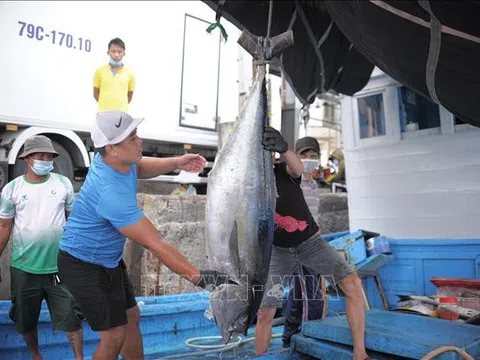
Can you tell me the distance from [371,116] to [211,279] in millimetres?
4069

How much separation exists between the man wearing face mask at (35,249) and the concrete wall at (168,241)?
124cm

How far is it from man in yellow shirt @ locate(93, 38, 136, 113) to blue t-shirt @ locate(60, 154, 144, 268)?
3065mm

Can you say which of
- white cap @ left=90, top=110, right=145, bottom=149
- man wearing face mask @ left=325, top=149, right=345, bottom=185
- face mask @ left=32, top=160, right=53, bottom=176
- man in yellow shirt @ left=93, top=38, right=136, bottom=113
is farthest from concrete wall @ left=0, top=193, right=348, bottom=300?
man wearing face mask @ left=325, top=149, right=345, bottom=185

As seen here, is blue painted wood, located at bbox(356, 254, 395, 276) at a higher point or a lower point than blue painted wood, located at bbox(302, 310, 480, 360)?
higher

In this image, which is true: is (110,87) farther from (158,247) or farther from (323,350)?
(323,350)

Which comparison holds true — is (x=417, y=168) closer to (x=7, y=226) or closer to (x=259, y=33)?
(x=259, y=33)

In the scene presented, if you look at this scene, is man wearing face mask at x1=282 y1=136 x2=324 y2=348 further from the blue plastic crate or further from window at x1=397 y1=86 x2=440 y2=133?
window at x1=397 y1=86 x2=440 y2=133

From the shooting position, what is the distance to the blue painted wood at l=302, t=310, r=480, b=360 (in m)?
2.80

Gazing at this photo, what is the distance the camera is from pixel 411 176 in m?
5.12

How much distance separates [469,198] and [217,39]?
4672 mm

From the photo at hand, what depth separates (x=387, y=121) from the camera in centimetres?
544

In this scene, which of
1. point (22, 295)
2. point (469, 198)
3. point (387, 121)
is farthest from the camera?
point (387, 121)

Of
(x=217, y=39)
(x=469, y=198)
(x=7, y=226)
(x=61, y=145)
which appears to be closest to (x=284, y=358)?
(x=7, y=226)

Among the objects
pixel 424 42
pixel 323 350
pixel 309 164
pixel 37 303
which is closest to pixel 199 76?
pixel 309 164
